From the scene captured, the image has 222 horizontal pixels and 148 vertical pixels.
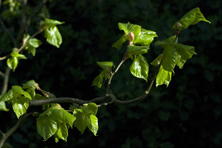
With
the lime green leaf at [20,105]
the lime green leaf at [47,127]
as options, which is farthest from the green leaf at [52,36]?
the lime green leaf at [47,127]

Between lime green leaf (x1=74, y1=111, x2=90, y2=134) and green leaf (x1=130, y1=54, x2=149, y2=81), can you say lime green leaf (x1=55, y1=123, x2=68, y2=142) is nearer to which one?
lime green leaf (x1=74, y1=111, x2=90, y2=134)

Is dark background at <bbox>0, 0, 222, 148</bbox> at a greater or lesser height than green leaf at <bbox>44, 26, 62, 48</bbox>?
lesser

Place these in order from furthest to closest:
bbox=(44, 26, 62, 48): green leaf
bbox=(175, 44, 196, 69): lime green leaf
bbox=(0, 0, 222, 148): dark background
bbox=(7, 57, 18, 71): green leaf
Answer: bbox=(0, 0, 222, 148): dark background → bbox=(7, 57, 18, 71): green leaf → bbox=(44, 26, 62, 48): green leaf → bbox=(175, 44, 196, 69): lime green leaf

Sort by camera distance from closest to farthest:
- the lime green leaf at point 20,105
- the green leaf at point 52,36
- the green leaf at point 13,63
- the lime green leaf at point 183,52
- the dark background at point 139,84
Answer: the lime green leaf at point 183,52
the lime green leaf at point 20,105
the green leaf at point 52,36
the green leaf at point 13,63
the dark background at point 139,84

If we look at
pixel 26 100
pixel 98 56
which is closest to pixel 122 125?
pixel 98 56

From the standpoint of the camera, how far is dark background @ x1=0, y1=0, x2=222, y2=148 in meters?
2.87

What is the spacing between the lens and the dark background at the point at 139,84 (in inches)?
113

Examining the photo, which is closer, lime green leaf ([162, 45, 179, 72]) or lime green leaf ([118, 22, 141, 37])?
lime green leaf ([162, 45, 179, 72])

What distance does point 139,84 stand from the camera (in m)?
2.87

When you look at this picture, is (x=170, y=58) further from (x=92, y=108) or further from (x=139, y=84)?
(x=139, y=84)

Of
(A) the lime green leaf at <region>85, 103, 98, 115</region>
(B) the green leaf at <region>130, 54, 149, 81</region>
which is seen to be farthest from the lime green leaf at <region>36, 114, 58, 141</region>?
(B) the green leaf at <region>130, 54, 149, 81</region>

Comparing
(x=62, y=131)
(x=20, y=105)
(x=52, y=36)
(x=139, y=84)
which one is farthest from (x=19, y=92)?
(x=139, y=84)

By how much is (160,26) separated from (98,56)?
676mm

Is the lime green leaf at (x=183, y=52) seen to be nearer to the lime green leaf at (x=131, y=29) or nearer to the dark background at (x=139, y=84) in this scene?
the lime green leaf at (x=131, y=29)
